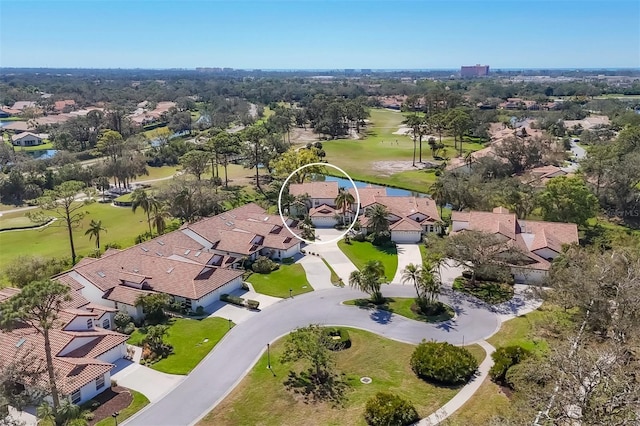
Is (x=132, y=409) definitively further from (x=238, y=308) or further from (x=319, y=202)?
(x=319, y=202)

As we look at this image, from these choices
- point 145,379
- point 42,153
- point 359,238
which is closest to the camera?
point 145,379

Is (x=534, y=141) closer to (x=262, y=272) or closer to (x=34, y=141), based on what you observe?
(x=262, y=272)

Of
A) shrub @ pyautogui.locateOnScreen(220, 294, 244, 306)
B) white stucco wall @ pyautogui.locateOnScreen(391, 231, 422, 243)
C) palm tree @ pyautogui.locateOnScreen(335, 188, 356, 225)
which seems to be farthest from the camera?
palm tree @ pyautogui.locateOnScreen(335, 188, 356, 225)

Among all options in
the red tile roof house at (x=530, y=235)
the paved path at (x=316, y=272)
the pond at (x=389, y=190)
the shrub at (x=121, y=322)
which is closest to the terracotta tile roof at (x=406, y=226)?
the red tile roof house at (x=530, y=235)

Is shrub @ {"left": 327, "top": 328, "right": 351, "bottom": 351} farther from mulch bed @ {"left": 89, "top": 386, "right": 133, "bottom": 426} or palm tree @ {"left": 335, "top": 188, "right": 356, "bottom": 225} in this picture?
palm tree @ {"left": 335, "top": 188, "right": 356, "bottom": 225}

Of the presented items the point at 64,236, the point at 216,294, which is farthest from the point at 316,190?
the point at 64,236

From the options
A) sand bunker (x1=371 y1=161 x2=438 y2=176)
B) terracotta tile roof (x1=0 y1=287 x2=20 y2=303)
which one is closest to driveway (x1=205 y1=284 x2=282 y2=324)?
terracotta tile roof (x1=0 y1=287 x2=20 y2=303)
